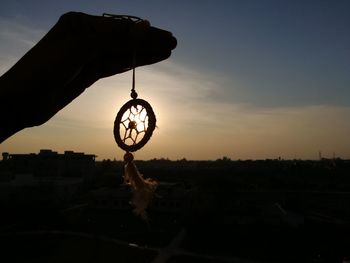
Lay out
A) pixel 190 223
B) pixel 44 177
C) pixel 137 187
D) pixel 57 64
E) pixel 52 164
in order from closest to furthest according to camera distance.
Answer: pixel 57 64, pixel 137 187, pixel 190 223, pixel 44 177, pixel 52 164

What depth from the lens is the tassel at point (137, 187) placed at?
128 inches

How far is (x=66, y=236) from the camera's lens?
3139 cm

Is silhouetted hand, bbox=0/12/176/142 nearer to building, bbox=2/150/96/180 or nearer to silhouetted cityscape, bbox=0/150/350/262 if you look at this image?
silhouetted cityscape, bbox=0/150/350/262

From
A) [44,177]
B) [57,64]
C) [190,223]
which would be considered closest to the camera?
[57,64]

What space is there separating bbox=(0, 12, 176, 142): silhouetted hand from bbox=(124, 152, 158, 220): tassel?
1.14m

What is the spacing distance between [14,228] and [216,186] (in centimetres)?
2676

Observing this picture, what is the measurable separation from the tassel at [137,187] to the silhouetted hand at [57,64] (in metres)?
1.14

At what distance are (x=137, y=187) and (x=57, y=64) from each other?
166 centimetres

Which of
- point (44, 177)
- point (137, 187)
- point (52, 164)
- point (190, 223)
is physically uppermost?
point (52, 164)

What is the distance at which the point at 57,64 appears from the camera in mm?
1985

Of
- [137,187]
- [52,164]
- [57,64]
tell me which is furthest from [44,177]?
[57,64]

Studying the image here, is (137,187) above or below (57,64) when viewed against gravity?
below

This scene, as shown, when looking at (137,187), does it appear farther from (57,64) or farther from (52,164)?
(52,164)

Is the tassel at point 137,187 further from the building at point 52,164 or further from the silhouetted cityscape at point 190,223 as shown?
the building at point 52,164
